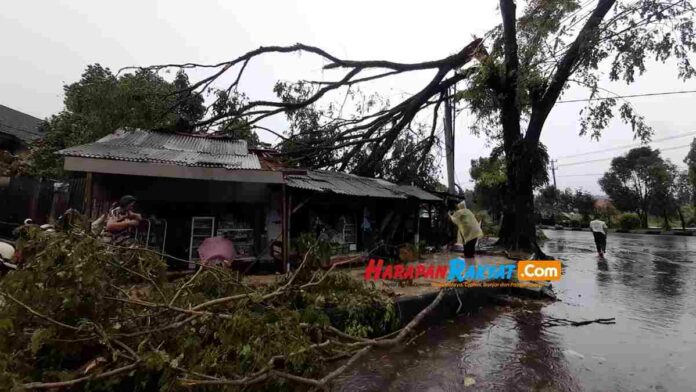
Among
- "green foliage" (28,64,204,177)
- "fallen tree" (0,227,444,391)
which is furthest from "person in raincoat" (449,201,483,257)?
"green foliage" (28,64,204,177)

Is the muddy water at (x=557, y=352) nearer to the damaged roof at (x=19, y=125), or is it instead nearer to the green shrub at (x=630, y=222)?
the damaged roof at (x=19, y=125)

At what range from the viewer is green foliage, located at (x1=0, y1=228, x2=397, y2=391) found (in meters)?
2.70

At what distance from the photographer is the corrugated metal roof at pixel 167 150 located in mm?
5859

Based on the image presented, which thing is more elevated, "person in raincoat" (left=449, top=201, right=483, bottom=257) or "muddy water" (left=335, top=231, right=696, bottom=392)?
"person in raincoat" (left=449, top=201, right=483, bottom=257)

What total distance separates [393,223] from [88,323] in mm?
9801

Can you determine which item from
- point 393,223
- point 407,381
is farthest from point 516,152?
point 407,381

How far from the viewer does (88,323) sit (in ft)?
9.07

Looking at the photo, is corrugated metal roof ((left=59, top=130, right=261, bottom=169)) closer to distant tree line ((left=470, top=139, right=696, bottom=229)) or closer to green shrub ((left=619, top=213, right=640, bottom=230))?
distant tree line ((left=470, top=139, right=696, bottom=229))

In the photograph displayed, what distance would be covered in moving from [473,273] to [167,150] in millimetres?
6877

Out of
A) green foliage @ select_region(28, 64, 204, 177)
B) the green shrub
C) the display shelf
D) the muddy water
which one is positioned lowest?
the muddy water

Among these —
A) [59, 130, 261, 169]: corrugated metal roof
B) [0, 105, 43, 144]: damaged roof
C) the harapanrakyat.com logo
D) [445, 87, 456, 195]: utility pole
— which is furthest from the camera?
[0, 105, 43, 144]: damaged roof

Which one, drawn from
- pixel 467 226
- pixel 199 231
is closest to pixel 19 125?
pixel 199 231

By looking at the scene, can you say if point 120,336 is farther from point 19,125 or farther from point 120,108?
point 19,125

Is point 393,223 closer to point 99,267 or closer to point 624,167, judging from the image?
point 99,267
